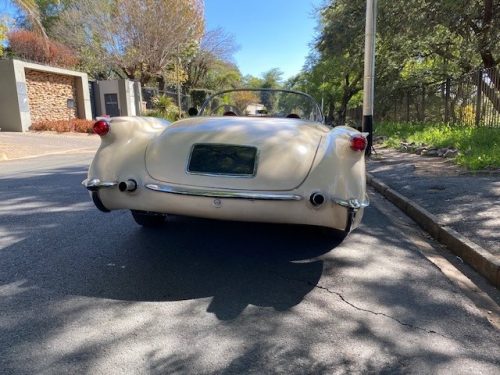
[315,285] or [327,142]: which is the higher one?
[327,142]

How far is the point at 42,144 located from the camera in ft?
53.5

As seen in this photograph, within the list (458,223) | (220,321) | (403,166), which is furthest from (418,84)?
(220,321)

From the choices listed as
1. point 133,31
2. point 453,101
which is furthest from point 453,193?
point 133,31

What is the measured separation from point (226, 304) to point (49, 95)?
2258cm

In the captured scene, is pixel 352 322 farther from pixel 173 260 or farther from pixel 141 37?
pixel 141 37

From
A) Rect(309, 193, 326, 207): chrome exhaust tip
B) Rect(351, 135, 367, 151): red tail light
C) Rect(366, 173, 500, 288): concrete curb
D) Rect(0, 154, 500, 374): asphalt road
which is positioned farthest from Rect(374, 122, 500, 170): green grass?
Rect(309, 193, 326, 207): chrome exhaust tip

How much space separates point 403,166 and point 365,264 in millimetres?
6236

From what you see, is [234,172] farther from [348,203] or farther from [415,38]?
[415,38]

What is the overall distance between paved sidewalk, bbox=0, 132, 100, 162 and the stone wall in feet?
7.70

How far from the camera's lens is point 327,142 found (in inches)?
139

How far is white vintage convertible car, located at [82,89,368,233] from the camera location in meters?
3.20

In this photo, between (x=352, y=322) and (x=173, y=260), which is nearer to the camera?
(x=352, y=322)

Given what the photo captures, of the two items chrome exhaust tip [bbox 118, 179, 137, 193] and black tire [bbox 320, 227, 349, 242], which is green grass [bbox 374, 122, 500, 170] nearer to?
black tire [bbox 320, 227, 349, 242]

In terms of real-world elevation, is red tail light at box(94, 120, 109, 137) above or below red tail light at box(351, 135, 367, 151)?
above
